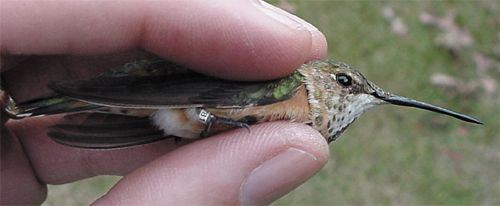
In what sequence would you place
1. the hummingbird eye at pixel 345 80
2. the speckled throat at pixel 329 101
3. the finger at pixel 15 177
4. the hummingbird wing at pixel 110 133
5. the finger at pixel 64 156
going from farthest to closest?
the finger at pixel 64 156 < the finger at pixel 15 177 < the hummingbird eye at pixel 345 80 < the speckled throat at pixel 329 101 < the hummingbird wing at pixel 110 133

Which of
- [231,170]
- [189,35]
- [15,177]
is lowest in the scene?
[15,177]

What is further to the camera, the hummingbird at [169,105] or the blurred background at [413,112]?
the blurred background at [413,112]

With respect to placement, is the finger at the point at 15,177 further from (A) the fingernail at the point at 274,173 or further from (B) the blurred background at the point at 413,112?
(B) the blurred background at the point at 413,112

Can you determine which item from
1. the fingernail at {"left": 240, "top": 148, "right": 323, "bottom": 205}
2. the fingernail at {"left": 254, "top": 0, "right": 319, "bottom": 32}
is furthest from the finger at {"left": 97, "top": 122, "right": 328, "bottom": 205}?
the fingernail at {"left": 254, "top": 0, "right": 319, "bottom": 32}

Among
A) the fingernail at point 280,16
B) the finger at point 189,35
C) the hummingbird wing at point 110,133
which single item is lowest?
the hummingbird wing at point 110,133

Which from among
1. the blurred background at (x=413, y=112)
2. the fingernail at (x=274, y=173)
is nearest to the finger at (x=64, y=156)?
the fingernail at (x=274, y=173)

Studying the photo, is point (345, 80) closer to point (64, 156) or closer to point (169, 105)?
point (169, 105)

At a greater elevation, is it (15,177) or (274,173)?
(274,173)

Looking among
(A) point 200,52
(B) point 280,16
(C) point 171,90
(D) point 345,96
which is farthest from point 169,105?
(D) point 345,96

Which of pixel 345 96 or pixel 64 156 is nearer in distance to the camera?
pixel 345 96
